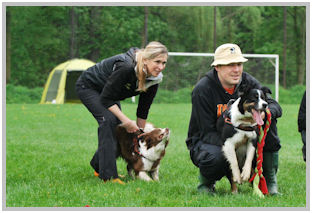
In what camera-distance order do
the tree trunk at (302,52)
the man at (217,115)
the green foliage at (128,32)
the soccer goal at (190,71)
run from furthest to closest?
the tree trunk at (302,52)
the green foliage at (128,32)
the soccer goal at (190,71)
the man at (217,115)

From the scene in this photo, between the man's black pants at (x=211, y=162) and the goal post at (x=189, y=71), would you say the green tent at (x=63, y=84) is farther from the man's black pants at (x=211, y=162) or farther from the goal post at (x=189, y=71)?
the man's black pants at (x=211, y=162)

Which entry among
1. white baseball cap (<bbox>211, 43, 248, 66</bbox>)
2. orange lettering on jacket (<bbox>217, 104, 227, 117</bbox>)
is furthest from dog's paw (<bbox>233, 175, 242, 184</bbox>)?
white baseball cap (<bbox>211, 43, 248, 66</bbox>)

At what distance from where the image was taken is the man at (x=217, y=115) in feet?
14.9

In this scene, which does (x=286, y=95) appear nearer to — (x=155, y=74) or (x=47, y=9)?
(x=47, y=9)

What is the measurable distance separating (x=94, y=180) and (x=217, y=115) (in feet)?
6.09

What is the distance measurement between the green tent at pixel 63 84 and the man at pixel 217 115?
66.1 ft

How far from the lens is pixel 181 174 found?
20.3ft

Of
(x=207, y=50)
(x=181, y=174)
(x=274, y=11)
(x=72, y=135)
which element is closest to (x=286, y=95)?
(x=207, y=50)

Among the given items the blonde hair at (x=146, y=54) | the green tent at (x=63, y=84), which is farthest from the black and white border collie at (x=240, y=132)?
the green tent at (x=63, y=84)

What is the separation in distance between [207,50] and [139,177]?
2703cm

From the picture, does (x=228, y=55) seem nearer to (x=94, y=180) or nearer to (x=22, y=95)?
(x=94, y=180)

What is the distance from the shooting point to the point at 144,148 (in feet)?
18.7

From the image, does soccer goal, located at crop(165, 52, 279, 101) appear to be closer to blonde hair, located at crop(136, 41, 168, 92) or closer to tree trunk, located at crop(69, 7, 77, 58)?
tree trunk, located at crop(69, 7, 77, 58)

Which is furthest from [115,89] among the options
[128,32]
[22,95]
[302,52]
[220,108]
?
[302,52]
